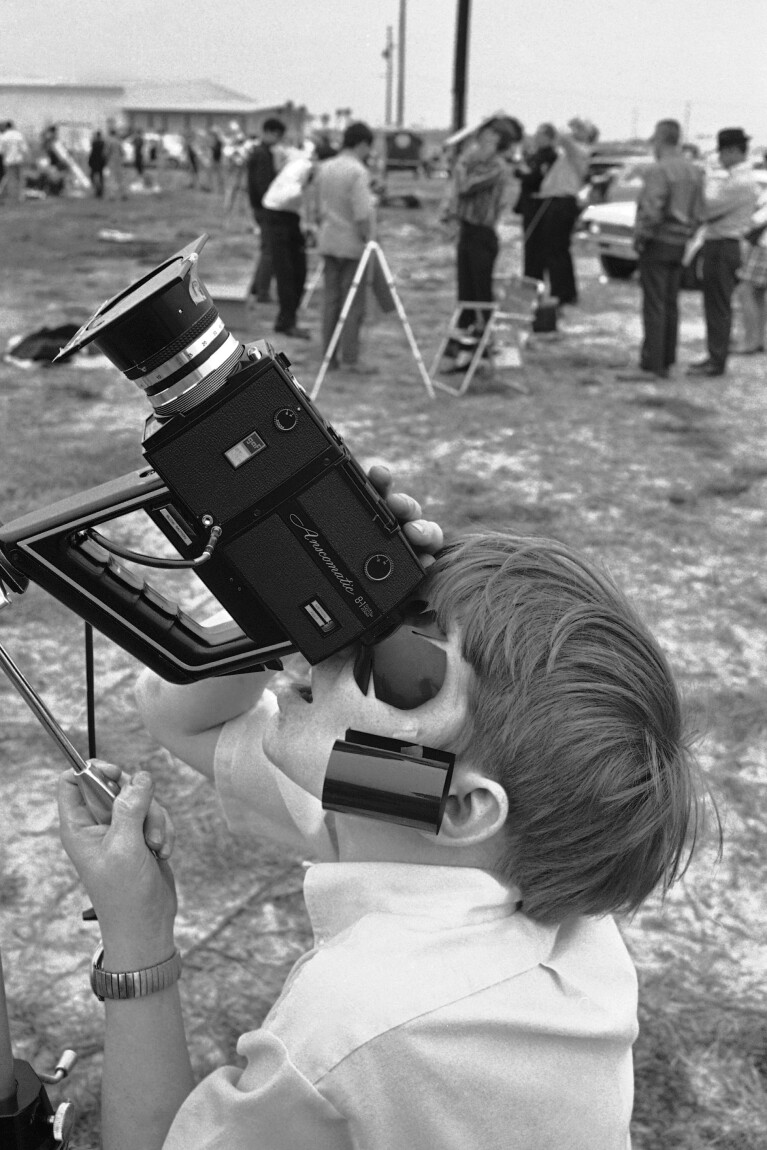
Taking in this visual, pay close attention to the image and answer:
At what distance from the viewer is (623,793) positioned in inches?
44.3

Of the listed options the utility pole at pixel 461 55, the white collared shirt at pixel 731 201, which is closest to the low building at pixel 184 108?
the utility pole at pixel 461 55

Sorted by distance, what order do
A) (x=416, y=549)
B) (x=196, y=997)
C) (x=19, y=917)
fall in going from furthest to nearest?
1. (x=19, y=917)
2. (x=196, y=997)
3. (x=416, y=549)

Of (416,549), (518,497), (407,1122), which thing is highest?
(416,549)

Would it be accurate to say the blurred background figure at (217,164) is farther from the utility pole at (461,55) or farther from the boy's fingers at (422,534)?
the boy's fingers at (422,534)

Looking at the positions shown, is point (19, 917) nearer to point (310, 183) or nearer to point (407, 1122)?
point (407, 1122)

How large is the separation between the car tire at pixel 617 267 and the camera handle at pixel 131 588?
1396cm

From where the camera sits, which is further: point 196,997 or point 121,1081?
point 196,997

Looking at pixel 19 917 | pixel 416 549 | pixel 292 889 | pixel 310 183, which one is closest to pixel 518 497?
pixel 292 889

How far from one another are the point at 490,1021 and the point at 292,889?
1.69 m

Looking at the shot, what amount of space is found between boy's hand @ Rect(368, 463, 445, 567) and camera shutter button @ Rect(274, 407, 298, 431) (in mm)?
152

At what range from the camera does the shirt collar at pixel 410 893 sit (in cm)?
112

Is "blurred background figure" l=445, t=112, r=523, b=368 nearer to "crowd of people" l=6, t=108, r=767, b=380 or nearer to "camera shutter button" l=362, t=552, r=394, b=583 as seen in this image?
"crowd of people" l=6, t=108, r=767, b=380

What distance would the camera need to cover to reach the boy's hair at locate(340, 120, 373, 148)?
7.99 meters

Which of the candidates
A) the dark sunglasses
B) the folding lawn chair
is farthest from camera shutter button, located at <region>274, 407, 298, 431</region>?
the folding lawn chair
